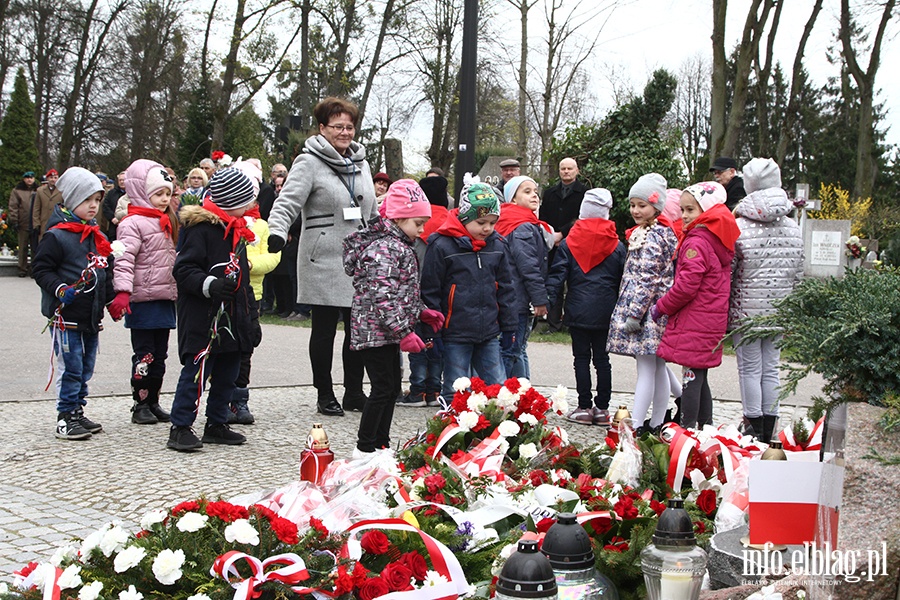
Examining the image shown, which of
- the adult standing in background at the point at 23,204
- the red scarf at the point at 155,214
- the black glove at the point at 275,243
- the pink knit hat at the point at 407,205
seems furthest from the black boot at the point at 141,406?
the adult standing in background at the point at 23,204

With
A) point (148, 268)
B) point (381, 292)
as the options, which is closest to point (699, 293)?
point (381, 292)

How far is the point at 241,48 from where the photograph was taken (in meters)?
29.5

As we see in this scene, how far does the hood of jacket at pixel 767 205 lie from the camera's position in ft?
22.5

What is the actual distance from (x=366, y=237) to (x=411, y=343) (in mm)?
741

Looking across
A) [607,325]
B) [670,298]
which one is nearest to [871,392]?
[670,298]

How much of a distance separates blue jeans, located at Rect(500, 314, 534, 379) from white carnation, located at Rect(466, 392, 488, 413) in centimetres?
283

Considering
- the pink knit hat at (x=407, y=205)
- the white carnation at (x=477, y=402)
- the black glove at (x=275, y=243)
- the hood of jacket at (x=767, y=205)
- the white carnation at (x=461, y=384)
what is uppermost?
the hood of jacket at (x=767, y=205)

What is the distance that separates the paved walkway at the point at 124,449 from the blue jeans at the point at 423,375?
0.33m

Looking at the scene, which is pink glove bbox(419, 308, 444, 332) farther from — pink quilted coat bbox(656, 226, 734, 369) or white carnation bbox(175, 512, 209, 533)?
white carnation bbox(175, 512, 209, 533)

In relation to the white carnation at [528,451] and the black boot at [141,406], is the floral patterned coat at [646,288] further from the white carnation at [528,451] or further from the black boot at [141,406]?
the black boot at [141,406]

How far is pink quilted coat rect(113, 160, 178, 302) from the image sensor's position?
6.85 metres

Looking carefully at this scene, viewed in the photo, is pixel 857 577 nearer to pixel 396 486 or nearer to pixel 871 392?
pixel 871 392

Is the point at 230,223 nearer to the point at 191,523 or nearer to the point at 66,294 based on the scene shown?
the point at 66,294

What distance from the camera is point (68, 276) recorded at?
258 inches
